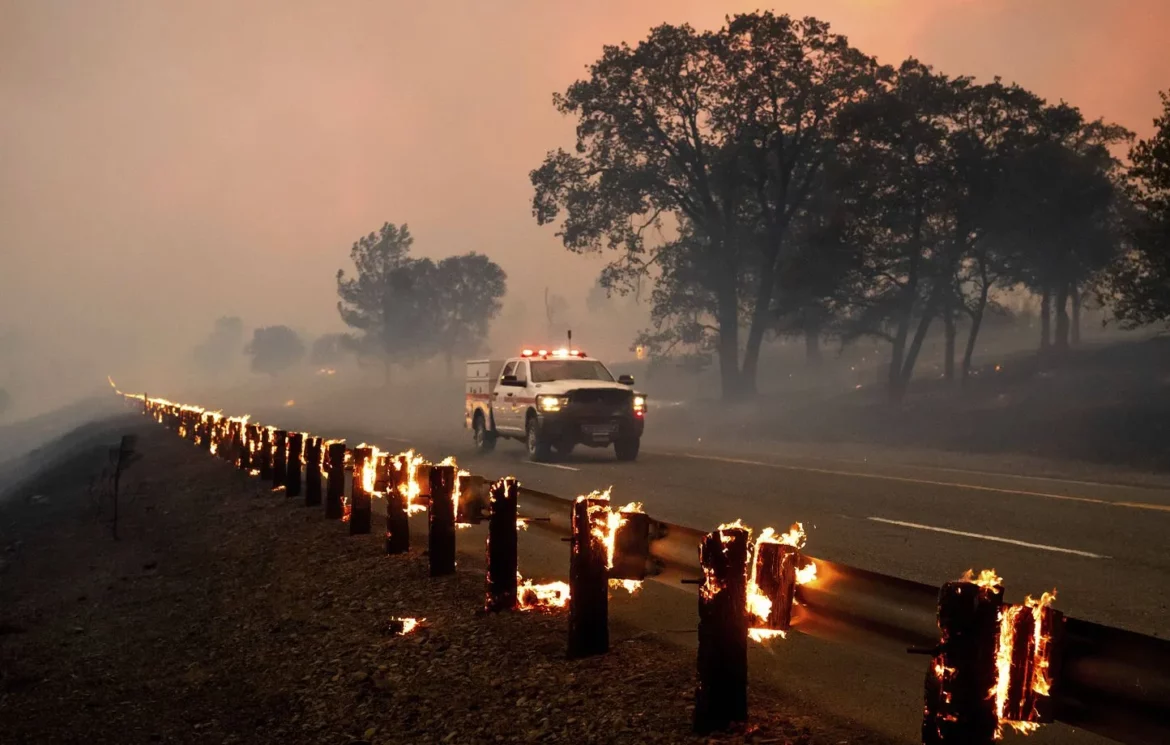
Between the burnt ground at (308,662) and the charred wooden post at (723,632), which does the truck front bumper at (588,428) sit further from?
the charred wooden post at (723,632)

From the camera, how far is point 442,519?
28.3 ft

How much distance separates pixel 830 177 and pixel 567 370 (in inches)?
877

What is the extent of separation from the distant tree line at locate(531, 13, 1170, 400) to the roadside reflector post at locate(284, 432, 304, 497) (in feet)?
97.1

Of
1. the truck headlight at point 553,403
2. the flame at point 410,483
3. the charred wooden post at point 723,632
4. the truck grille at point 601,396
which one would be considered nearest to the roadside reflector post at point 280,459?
the truck headlight at point 553,403

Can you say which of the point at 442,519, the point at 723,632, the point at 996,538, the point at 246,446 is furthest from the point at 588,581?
the point at 246,446

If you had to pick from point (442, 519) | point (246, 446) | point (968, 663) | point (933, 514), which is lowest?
point (933, 514)

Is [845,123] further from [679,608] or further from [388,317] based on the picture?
[388,317]

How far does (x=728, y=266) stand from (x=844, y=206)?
741cm

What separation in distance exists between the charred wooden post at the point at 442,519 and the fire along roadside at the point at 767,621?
15 millimetres

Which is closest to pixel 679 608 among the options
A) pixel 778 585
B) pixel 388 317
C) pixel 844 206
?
pixel 778 585

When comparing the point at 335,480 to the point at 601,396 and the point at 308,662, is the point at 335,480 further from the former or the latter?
the point at 601,396

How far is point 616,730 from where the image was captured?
5.15m

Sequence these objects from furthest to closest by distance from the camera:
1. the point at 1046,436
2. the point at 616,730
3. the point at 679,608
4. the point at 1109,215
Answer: the point at 1109,215 < the point at 1046,436 < the point at 679,608 < the point at 616,730

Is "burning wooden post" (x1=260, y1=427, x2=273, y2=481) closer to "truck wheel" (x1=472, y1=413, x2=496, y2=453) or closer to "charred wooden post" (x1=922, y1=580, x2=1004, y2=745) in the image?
"truck wheel" (x1=472, y1=413, x2=496, y2=453)
